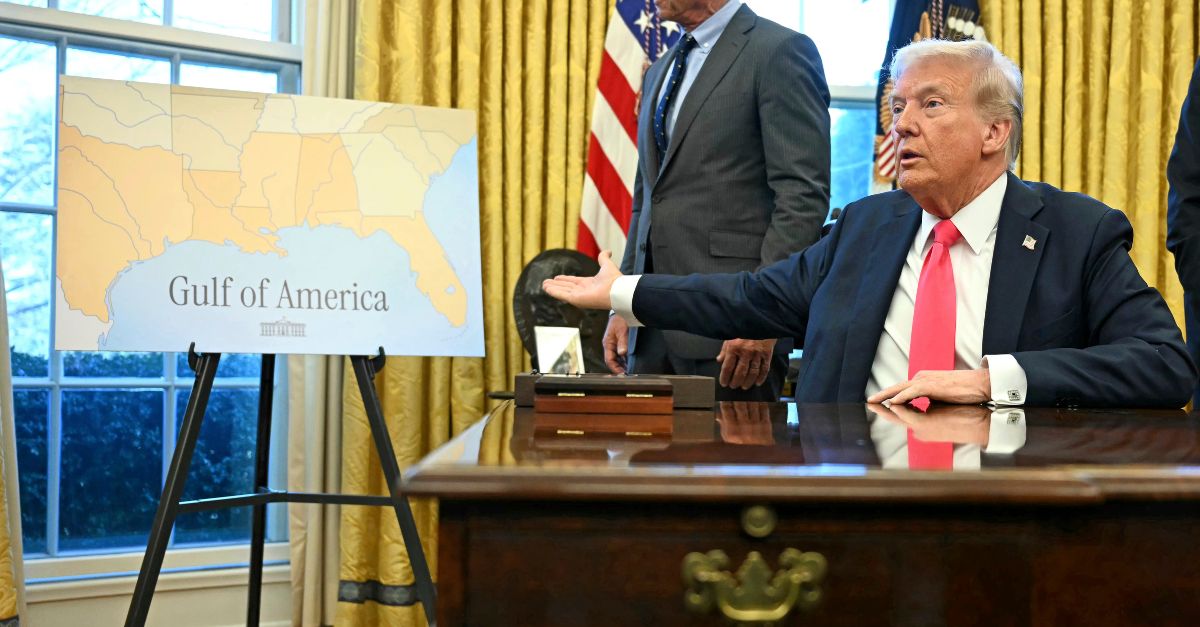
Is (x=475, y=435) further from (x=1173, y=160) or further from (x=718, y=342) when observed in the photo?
(x=1173, y=160)

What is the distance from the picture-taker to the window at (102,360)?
9.96 feet

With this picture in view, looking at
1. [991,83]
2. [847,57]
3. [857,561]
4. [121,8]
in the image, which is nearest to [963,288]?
[991,83]

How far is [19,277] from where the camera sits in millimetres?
3031

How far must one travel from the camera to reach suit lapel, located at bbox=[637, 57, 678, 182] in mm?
2506

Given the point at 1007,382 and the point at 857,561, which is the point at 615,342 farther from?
the point at 857,561

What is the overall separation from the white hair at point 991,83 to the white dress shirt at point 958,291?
97mm

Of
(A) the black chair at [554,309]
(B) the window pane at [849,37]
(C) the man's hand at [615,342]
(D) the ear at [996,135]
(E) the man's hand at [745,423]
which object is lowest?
(E) the man's hand at [745,423]

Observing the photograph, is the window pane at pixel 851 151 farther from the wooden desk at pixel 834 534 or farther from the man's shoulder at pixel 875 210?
the wooden desk at pixel 834 534

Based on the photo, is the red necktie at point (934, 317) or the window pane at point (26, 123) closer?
the red necktie at point (934, 317)

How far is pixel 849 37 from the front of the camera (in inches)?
155

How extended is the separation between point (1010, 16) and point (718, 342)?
7.06ft

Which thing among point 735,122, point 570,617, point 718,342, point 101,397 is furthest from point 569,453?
point 101,397

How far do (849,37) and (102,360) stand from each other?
9.15ft

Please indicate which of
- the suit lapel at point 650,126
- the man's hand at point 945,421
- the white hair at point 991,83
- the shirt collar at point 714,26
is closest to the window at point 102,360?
the suit lapel at point 650,126
